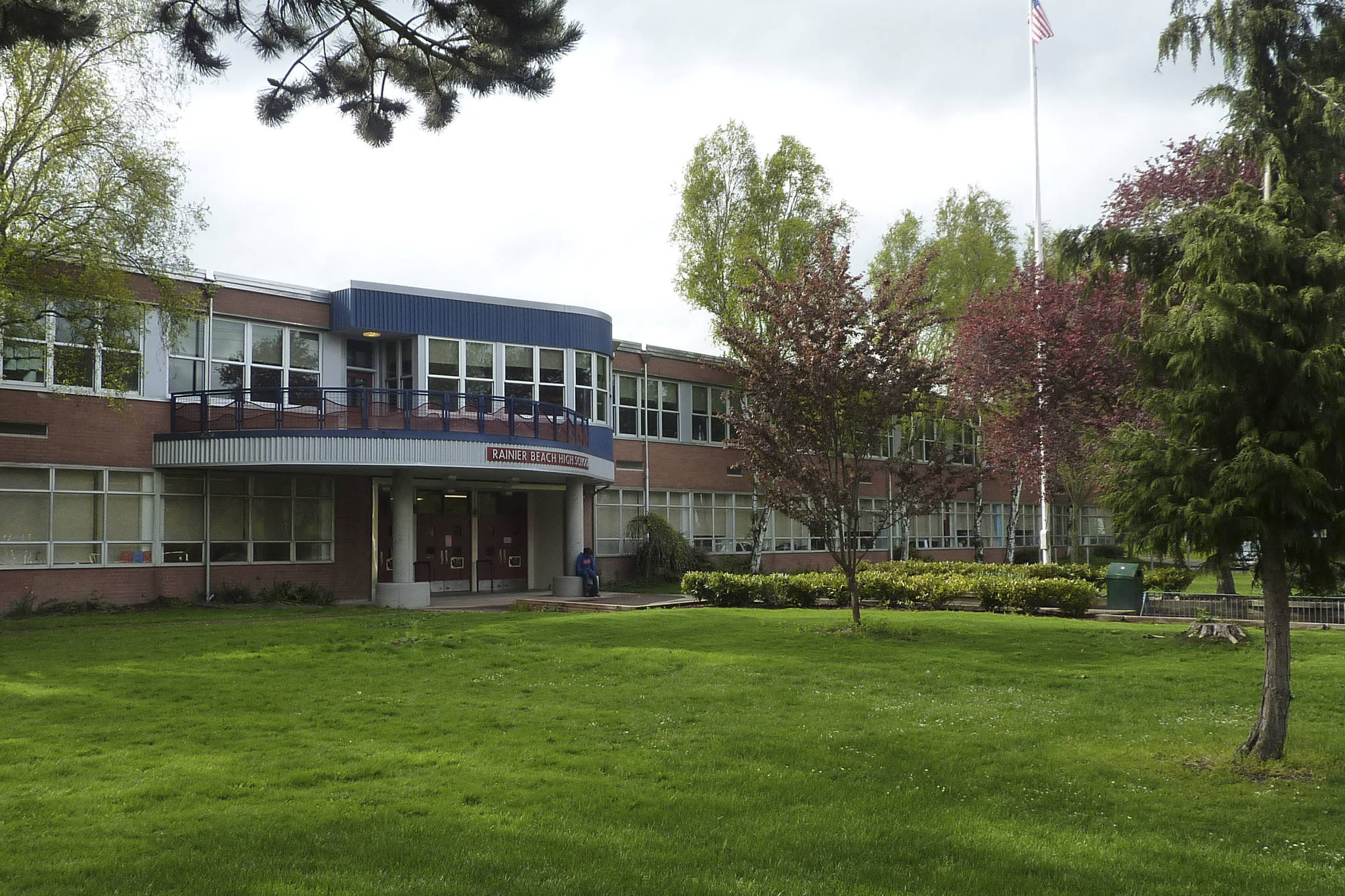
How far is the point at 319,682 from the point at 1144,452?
929cm

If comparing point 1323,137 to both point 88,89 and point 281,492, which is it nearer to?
point 88,89

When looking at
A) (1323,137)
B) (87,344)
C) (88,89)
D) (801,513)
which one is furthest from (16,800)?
(88,89)

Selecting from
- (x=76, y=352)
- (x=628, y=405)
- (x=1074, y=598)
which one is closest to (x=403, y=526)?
(x=76, y=352)

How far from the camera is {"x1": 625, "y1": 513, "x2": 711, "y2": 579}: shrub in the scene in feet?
112

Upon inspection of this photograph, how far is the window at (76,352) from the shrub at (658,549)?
592 inches

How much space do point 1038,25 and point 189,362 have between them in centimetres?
2773

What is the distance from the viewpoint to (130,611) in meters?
23.3

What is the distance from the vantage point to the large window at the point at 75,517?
2286 centimetres

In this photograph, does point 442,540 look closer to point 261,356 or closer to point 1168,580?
point 261,356

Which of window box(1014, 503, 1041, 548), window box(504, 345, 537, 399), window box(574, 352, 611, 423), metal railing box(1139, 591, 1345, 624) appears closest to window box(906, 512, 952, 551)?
window box(1014, 503, 1041, 548)

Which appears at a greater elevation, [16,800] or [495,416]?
[495,416]

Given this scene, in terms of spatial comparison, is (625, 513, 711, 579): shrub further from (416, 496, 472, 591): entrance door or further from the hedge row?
the hedge row

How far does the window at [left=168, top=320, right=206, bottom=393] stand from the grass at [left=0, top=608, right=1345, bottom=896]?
33.3 ft

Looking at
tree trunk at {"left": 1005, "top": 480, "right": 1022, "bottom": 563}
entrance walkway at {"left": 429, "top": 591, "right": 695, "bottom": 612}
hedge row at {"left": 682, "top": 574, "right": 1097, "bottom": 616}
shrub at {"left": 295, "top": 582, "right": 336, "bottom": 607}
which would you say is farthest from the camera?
tree trunk at {"left": 1005, "top": 480, "right": 1022, "bottom": 563}
